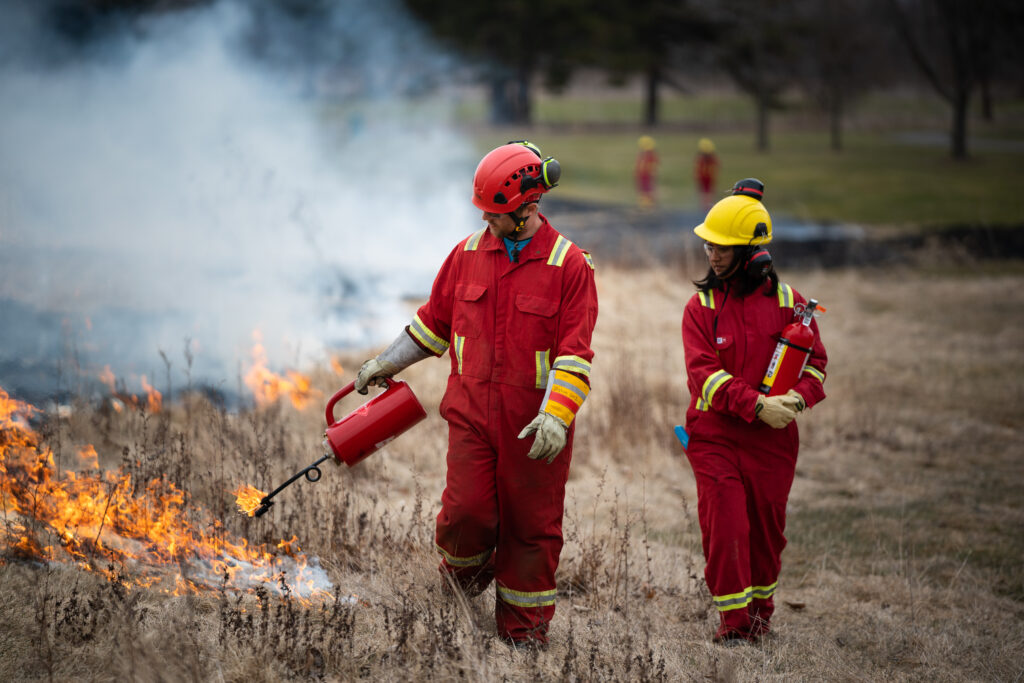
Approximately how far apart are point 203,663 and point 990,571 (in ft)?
14.3

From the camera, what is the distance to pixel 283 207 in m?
10.1

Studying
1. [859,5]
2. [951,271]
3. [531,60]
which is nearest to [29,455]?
[951,271]

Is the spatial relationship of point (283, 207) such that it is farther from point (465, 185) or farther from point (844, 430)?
point (465, 185)

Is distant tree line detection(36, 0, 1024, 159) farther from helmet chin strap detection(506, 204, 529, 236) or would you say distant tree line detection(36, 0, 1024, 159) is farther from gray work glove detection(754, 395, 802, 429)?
gray work glove detection(754, 395, 802, 429)

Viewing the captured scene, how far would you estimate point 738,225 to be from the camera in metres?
3.95

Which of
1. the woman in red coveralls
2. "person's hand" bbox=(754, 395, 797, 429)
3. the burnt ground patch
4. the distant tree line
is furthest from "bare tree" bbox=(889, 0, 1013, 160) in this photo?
"person's hand" bbox=(754, 395, 797, 429)

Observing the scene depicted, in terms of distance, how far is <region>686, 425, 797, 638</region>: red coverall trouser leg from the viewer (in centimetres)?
382

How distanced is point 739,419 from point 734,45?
3674cm

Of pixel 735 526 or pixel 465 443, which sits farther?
pixel 735 526

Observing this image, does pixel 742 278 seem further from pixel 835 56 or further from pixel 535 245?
pixel 835 56

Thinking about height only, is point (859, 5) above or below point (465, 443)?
above

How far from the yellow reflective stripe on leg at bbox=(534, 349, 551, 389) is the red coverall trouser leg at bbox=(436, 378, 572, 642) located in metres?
0.04

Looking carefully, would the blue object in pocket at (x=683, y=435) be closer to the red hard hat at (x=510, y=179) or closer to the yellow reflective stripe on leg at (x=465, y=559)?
the yellow reflective stripe on leg at (x=465, y=559)

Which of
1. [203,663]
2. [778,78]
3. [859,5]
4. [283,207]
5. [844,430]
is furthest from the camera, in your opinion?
[859,5]
